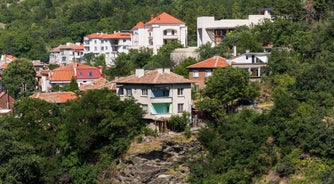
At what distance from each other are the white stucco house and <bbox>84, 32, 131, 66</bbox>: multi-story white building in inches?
1248

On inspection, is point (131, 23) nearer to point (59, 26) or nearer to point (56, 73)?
point (59, 26)

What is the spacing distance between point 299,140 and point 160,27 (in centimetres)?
3224

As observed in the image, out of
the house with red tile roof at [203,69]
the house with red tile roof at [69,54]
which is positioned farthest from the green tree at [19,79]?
the house with red tile roof at [203,69]

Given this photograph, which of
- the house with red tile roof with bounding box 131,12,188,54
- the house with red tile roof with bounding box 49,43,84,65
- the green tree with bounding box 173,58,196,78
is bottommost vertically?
the green tree with bounding box 173,58,196,78

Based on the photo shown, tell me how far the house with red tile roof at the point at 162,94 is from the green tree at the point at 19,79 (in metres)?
27.6

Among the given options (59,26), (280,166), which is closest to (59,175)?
(280,166)

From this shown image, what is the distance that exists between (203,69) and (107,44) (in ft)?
116

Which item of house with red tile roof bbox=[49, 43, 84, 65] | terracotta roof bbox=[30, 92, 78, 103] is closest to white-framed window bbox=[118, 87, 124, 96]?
terracotta roof bbox=[30, 92, 78, 103]

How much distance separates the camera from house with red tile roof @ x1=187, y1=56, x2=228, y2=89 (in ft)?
161

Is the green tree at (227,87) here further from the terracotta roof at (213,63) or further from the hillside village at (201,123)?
the terracotta roof at (213,63)

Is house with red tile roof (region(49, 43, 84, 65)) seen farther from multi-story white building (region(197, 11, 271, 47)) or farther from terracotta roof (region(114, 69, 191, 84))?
terracotta roof (region(114, 69, 191, 84))

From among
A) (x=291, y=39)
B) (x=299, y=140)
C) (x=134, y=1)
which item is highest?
(x=134, y=1)

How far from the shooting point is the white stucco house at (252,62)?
160ft

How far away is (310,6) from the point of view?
189 feet
